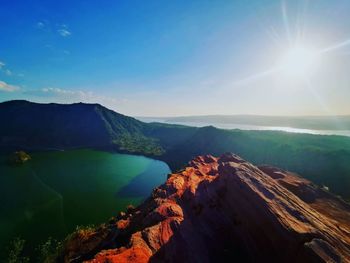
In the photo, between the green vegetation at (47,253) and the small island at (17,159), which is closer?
the green vegetation at (47,253)

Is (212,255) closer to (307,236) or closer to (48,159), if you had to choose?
(307,236)

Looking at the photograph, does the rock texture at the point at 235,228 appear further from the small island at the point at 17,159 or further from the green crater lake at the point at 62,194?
the small island at the point at 17,159

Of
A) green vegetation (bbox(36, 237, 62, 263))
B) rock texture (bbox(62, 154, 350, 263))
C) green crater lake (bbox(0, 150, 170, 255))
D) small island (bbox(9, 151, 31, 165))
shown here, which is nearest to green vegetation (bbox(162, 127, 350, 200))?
green crater lake (bbox(0, 150, 170, 255))

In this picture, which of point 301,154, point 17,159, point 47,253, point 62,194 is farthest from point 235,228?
point 17,159

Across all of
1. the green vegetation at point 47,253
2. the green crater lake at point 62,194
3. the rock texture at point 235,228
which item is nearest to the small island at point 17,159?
the green crater lake at point 62,194

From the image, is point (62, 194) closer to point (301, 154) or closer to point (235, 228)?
point (235, 228)

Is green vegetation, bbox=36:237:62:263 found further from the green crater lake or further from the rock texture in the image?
the green crater lake

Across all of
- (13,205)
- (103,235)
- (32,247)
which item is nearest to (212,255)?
(103,235)

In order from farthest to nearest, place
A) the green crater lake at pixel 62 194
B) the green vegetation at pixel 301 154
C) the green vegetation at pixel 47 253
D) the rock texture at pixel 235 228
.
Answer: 1. the green vegetation at pixel 301 154
2. the green crater lake at pixel 62 194
3. the green vegetation at pixel 47 253
4. the rock texture at pixel 235 228
